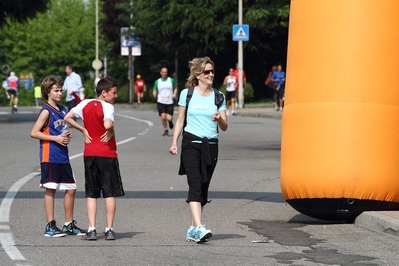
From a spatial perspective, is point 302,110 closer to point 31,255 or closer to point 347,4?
point 347,4

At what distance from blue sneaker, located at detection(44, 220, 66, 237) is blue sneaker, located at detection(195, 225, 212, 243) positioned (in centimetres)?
127

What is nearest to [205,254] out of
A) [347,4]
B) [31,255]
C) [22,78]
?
[31,255]

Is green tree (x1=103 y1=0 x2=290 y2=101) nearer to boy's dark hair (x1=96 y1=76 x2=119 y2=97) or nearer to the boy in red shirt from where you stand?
boy's dark hair (x1=96 y1=76 x2=119 y2=97)

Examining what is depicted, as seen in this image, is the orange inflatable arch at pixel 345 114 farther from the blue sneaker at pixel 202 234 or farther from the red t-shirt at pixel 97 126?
the red t-shirt at pixel 97 126

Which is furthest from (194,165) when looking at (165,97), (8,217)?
(165,97)

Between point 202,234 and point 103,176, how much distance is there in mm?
1042

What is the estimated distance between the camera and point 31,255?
8.90 metres

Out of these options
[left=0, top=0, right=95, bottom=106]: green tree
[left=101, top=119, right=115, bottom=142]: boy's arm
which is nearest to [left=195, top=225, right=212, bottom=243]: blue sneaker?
[left=101, top=119, right=115, bottom=142]: boy's arm

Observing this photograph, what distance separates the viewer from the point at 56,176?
10.3 m

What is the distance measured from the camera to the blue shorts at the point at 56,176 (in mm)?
10312

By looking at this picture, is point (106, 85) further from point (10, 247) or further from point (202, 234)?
point (10, 247)

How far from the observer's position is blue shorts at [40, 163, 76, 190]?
33.8 feet

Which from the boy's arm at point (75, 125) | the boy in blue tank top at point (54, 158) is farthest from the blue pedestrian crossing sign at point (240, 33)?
the boy's arm at point (75, 125)

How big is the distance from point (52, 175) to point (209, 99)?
5.15 ft
